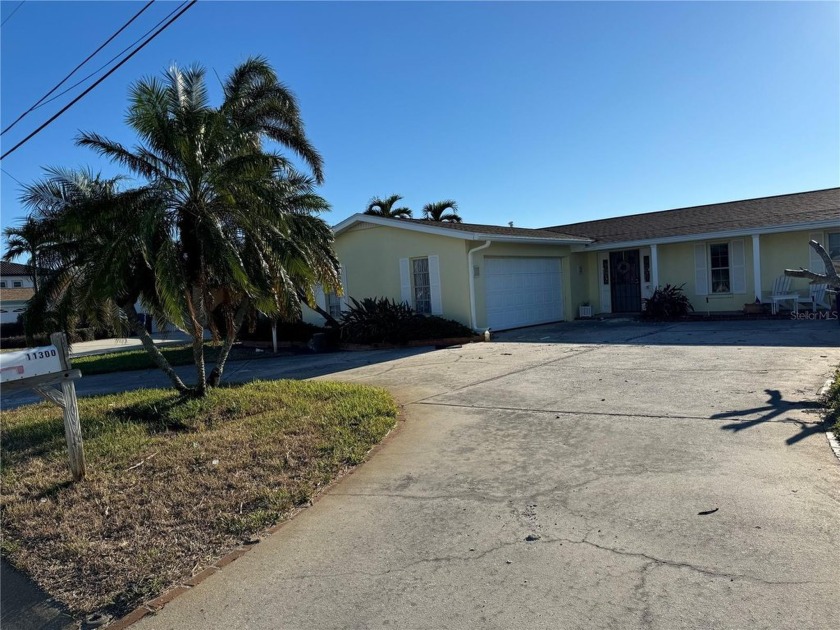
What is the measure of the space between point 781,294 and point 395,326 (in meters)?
11.0

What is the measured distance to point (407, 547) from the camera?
3828mm

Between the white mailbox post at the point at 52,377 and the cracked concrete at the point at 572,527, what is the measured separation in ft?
7.74

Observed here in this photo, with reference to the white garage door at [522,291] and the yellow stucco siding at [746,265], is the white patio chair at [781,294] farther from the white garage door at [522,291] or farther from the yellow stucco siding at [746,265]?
the white garage door at [522,291]

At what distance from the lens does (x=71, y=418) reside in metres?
5.42

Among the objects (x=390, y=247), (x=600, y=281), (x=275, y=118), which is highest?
(x=275, y=118)

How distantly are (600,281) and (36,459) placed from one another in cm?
1819

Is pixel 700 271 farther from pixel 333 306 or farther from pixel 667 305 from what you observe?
pixel 333 306

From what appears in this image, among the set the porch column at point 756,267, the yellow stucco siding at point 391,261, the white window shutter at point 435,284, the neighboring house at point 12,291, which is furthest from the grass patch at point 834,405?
the neighboring house at point 12,291

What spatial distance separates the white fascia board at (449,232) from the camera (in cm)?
1548

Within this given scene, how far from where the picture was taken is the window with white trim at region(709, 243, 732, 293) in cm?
1798

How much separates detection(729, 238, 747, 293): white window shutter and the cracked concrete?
11.3 meters

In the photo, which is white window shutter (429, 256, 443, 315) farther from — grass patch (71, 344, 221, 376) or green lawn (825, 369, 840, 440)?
green lawn (825, 369, 840, 440)

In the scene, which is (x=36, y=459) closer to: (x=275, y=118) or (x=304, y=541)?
(x=304, y=541)

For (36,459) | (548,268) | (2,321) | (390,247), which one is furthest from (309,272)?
(2,321)
